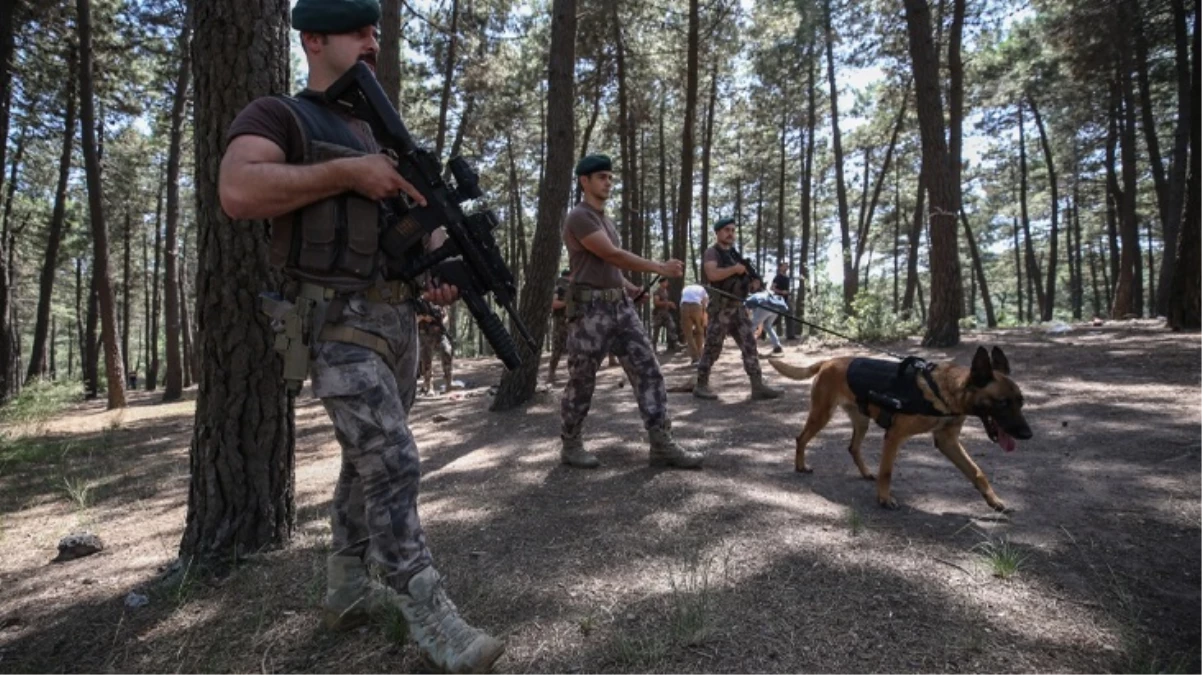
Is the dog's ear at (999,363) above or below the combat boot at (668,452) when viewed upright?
above

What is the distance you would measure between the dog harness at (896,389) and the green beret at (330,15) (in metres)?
3.64

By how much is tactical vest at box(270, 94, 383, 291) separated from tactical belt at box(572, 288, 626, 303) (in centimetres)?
261

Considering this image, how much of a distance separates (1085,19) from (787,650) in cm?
1804

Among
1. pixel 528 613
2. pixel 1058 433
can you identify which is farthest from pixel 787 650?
pixel 1058 433

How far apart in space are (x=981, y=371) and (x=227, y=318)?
437cm

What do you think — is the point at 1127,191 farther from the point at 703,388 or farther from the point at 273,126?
the point at 273,126

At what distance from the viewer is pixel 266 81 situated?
10.8ft

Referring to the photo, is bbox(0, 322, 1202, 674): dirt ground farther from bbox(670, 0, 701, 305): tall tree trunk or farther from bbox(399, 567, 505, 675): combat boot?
bbox(670, 0, 701, 305): tall tree trunk

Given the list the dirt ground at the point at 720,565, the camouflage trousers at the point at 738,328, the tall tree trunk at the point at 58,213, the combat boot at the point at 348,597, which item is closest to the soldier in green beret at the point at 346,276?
the combat boot at the point at 348,597

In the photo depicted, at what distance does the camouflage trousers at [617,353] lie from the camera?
15.6 feet

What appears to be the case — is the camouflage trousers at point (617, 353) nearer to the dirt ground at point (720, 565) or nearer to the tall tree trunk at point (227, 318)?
the dirt ground at point (720, 565)

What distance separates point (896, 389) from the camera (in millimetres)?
4059

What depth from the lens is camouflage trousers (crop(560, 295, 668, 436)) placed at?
4758 millimetres

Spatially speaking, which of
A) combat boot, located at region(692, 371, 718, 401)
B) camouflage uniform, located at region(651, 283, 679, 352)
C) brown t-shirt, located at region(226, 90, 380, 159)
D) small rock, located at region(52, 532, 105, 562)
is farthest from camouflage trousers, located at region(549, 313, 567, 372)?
brown t-shirt, located at region(226, 90, 380, 159)
